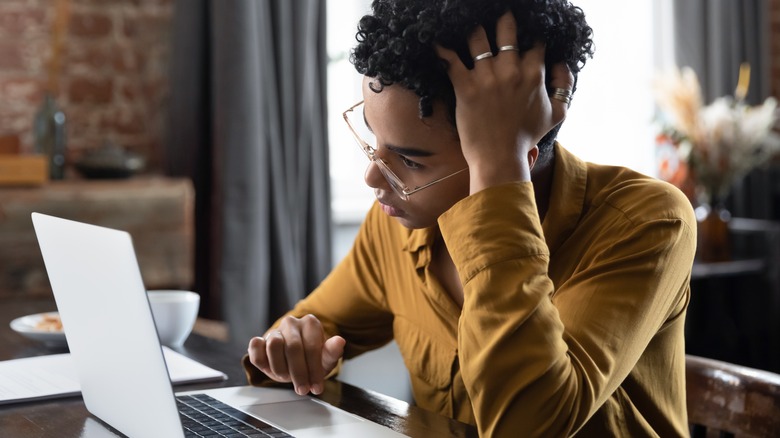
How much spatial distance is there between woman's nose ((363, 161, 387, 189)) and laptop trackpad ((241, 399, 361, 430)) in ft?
0.94

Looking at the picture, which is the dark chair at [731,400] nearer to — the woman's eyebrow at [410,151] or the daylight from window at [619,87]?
the woman's eyebrow at [410,151]

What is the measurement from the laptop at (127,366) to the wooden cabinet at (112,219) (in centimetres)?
140

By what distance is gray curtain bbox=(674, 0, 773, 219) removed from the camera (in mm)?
4172

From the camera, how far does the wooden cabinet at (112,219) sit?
2.45m

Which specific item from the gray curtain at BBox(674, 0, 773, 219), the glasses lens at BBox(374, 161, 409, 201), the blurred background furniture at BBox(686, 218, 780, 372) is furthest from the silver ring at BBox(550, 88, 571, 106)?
the gray curtain at BBox(674, 0, 773, 219)

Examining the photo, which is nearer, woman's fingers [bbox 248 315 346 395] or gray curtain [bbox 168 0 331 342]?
woman's fingers [bbox 248 315 346 395]

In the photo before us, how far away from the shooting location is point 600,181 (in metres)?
1.28

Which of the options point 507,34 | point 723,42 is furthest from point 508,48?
point 723,42

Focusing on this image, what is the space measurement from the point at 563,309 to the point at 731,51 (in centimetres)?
352

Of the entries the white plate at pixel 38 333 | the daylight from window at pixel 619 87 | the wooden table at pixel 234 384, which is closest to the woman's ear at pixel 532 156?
the wooden table at pixel 234 384

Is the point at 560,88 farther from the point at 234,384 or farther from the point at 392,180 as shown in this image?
the point at 234,384

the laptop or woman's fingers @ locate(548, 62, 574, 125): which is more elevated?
woman's fingers @ locate(548, 62, 574, 125)

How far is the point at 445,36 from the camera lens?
1111 millimetres

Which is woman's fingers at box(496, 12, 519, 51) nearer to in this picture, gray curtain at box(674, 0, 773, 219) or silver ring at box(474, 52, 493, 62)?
silver ring at box(474, 52, 493, 62)
